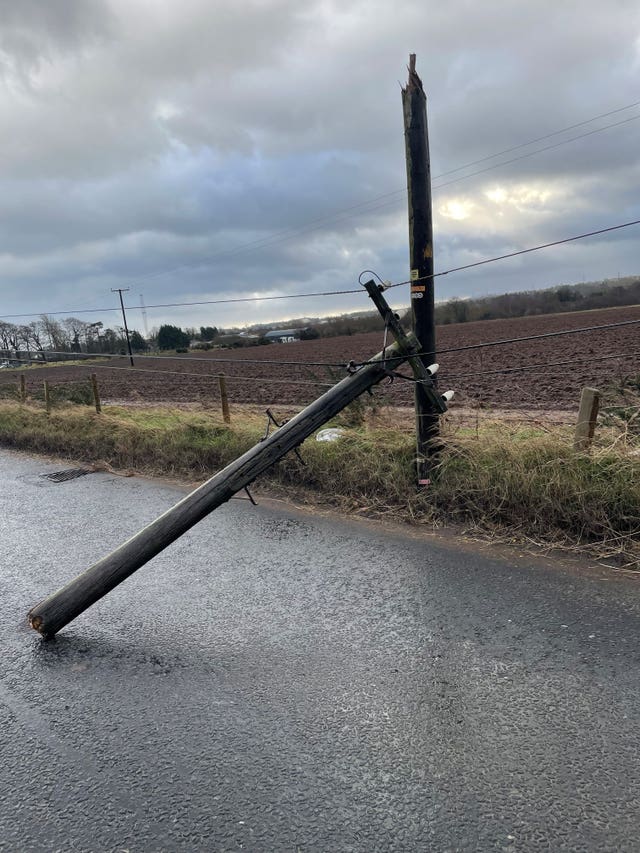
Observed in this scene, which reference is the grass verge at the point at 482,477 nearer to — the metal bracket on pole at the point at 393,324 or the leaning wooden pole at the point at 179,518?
the metal bracket on pole at the point at 393,324

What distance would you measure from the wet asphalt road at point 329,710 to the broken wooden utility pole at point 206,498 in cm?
23

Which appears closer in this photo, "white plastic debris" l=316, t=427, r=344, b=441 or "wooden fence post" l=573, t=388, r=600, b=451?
"wooden fence post" l=573, t=388, r=600, b=451

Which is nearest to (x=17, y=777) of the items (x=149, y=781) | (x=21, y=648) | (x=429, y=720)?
(x=149, y=781)

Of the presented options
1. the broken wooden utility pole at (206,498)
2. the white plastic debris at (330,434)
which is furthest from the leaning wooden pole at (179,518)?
the white plastic debris at (330,434)

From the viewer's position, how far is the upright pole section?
18.6 ft

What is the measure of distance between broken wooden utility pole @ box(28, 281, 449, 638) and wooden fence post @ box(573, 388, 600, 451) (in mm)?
1734

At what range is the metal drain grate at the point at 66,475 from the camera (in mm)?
8430

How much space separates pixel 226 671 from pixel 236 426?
19.5ft

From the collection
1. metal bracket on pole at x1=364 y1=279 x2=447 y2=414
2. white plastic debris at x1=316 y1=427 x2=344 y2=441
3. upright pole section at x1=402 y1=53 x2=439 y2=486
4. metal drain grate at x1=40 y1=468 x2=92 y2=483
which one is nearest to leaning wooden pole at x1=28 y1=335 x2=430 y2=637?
metal bracket on pole at x1=364 y1=279 x2=447 y2=414

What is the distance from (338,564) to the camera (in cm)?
463

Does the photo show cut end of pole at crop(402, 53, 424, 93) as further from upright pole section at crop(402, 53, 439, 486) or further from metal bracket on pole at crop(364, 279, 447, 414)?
metal bracket on pole at crop(364, 279, 447, 414)

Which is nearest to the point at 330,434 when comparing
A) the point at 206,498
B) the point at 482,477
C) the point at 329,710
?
the point at 482,477

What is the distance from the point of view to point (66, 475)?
8.69 metres

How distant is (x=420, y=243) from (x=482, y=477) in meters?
2.51
